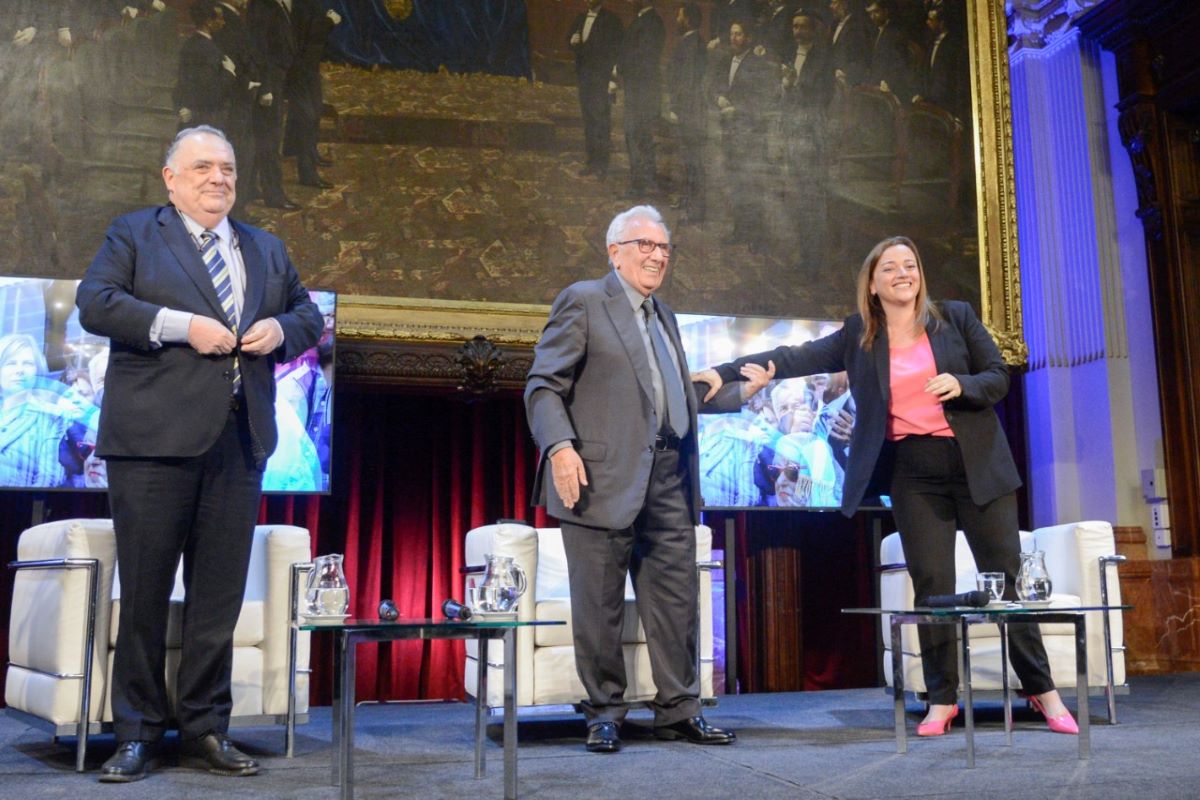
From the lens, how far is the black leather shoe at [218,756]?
2594 mm

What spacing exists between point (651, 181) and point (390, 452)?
1821mm

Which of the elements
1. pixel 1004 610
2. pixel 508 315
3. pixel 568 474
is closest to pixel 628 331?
A: pixel 568 474

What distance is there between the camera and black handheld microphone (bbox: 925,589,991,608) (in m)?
2.57

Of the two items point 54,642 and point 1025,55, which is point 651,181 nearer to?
point 1025,55

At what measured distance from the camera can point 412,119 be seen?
214 inches

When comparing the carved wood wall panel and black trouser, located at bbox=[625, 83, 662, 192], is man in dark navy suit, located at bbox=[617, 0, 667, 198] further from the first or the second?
the carved wood wall panel

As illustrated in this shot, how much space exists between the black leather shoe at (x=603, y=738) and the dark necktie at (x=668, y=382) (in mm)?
783

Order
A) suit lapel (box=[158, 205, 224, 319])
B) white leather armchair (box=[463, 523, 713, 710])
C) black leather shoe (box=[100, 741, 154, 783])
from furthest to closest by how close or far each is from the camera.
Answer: white leather armchair (box=[463, 523, 713, 710]), suit lapel (box=[158, 205, 224, 319]), black leather shoe (box=[100, 741, 154, 783])

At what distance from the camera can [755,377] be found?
3.31m

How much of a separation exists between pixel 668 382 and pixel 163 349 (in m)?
1.29

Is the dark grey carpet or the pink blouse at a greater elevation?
the pink blouse

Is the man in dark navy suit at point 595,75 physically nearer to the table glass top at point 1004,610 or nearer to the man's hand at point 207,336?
the man's hand at point 207,336

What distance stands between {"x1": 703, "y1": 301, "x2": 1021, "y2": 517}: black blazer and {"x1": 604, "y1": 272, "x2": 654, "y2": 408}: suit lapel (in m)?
0.34

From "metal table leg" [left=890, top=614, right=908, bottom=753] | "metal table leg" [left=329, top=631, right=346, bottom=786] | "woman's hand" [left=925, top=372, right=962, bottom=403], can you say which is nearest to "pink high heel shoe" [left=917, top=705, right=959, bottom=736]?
"metal table leg" [left=890, top=614, right=908, bottom=753]
